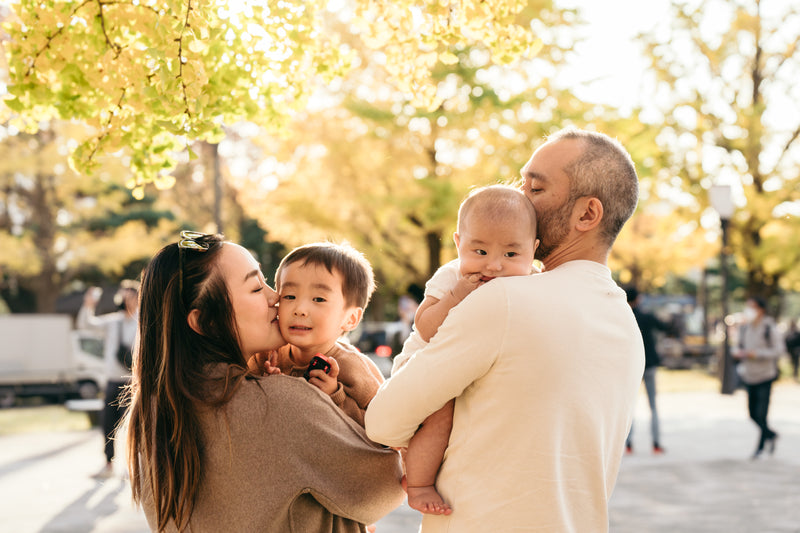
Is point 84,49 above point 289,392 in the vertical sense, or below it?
above

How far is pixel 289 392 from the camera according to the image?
225cm

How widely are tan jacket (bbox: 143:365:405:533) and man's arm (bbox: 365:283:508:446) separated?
0.27m

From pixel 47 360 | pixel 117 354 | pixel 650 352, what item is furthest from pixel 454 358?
pixel 47 360

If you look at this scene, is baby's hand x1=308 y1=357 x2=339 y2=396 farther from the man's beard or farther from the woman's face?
the man's beard

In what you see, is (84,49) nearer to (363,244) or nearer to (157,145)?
(157,145)

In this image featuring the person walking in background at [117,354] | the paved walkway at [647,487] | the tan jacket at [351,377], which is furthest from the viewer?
the person walking in background at [117,354]

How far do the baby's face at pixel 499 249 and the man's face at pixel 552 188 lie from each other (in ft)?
0.24

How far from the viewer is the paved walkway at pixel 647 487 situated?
724 centimetres

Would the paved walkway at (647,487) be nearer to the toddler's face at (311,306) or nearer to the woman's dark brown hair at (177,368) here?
the toddler's face at (311,306)

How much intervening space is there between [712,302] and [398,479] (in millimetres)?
56738

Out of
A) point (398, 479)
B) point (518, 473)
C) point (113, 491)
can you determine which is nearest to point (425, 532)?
point (398, 479)

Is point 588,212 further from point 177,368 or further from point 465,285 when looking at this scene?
point 177,368

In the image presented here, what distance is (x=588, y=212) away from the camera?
2.31 meters

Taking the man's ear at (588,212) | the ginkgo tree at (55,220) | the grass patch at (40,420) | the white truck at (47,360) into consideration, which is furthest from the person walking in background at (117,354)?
the ginkgo tree at (55,220)
